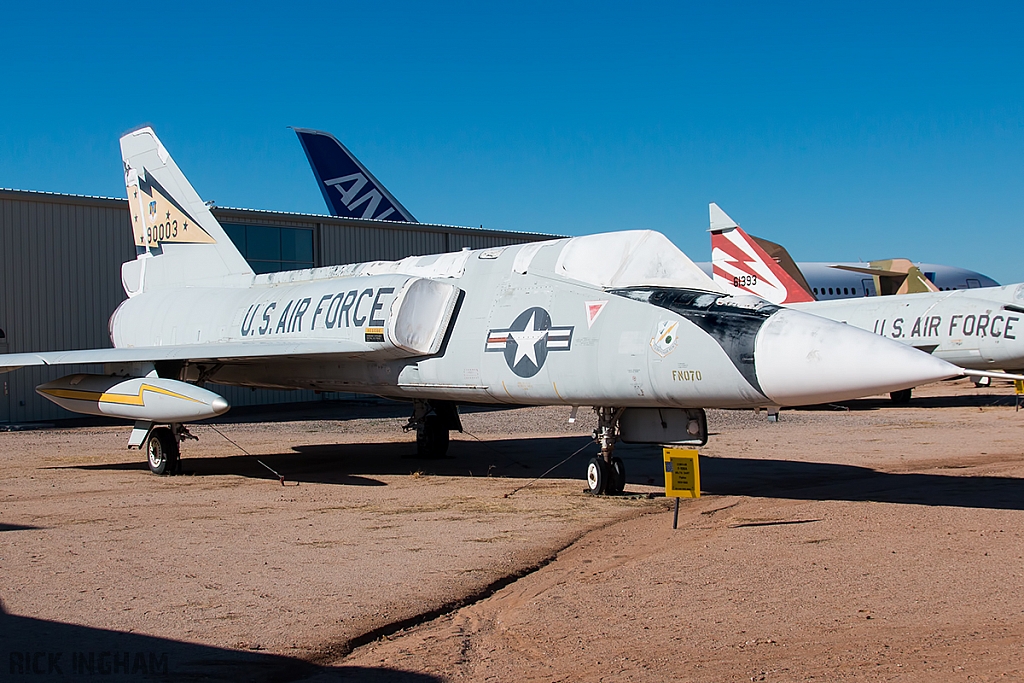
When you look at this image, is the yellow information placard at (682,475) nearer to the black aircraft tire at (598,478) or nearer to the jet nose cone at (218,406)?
the black aircraft tire at (598,478)

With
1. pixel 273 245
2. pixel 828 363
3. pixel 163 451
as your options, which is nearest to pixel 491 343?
pixel 828 363

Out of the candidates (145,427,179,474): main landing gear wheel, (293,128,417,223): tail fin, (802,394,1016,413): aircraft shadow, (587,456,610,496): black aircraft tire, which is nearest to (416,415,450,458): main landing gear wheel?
(145,427,179,474): main landing gear wheel

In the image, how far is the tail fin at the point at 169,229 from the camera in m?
15.4

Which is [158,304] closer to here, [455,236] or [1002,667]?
[1002,667]

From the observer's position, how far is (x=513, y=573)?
654 cm

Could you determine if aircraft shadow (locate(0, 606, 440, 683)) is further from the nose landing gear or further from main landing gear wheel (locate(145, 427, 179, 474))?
the nose landing gear

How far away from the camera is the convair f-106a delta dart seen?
791 centimetres

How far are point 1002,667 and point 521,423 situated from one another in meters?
16.4

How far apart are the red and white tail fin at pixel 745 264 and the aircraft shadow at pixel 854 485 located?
42.9 feet

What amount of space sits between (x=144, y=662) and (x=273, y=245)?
2268 centimetres

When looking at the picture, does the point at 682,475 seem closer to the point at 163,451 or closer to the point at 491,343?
the point at 491,343

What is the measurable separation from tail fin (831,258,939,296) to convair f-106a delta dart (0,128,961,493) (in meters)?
22.3

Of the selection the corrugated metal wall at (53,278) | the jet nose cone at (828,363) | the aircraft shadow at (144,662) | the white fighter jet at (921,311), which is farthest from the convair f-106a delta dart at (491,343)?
the white fighter jet at (921,311)

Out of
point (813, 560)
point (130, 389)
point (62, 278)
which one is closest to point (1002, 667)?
point (813, 560)
